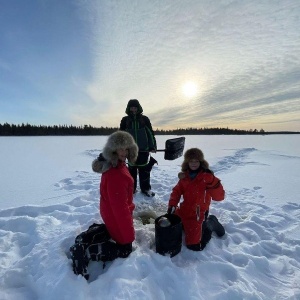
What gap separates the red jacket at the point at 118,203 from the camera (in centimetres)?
245

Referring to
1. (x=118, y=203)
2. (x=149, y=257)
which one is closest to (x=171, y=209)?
(x=149, y=257)

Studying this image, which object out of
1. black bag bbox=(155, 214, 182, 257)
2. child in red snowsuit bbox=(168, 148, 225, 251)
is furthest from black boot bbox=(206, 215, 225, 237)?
black bag bbox=(155, 214, 182, 257)

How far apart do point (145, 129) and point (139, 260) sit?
2.60m

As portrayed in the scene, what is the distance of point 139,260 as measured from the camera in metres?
2.49

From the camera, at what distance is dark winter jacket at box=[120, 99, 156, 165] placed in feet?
14.9

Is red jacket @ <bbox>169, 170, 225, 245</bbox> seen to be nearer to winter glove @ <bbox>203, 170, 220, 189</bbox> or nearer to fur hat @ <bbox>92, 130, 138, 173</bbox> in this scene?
winter glove @ <bbox>203, 170, 220, 189</bbox>

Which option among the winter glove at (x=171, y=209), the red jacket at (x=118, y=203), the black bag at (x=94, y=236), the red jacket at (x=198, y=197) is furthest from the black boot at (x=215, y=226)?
the black bag at (x=94, y=236)

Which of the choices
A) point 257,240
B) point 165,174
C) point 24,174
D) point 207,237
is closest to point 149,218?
point 207,237

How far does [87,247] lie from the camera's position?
2406 mm

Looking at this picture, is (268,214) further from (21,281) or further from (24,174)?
(24,174)

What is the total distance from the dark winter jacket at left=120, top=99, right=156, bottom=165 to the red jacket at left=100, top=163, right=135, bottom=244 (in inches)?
79.2

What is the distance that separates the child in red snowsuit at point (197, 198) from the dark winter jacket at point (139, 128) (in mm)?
1503

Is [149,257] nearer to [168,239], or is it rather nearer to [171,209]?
[168,239]

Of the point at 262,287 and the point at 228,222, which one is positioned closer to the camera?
the point at 262,287
